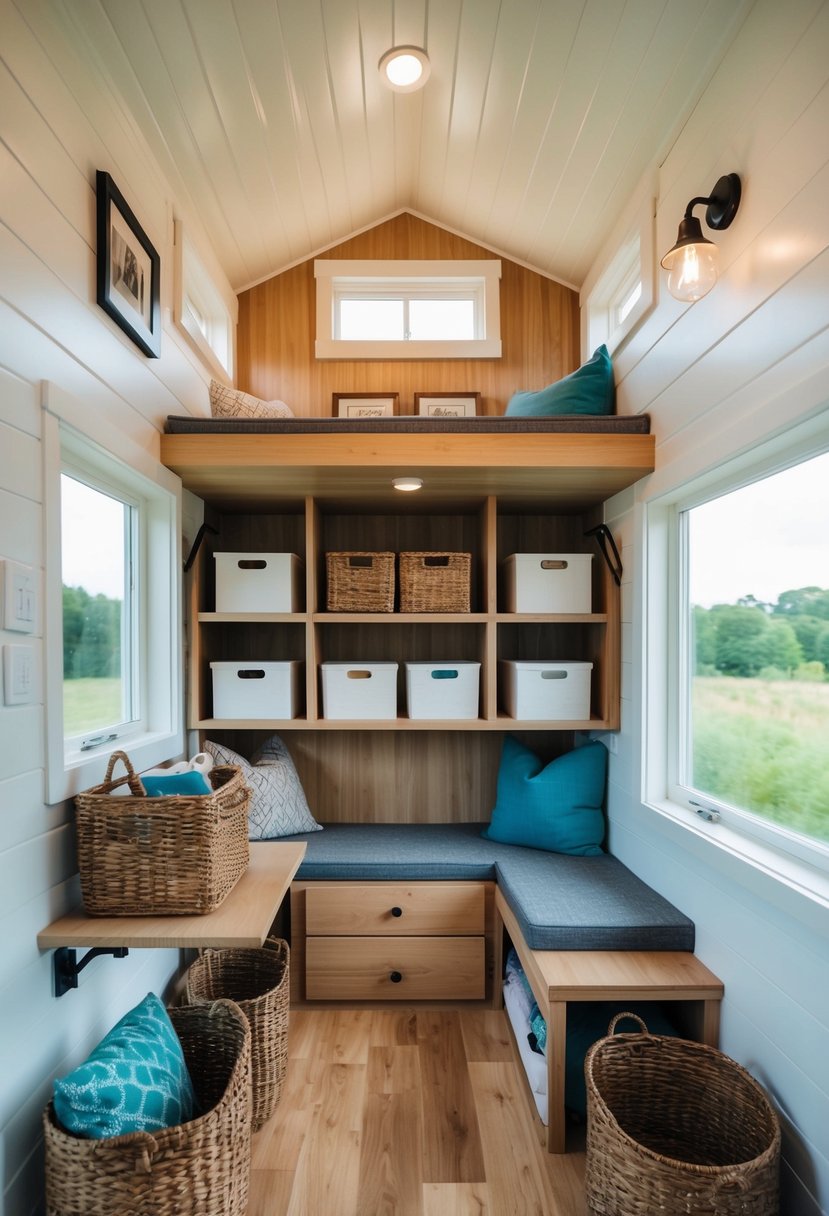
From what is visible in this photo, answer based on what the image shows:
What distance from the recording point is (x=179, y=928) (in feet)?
4.92

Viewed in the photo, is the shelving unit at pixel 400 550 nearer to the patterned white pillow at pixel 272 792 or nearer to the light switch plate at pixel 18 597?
the patterned white pillow at pixel 272 792

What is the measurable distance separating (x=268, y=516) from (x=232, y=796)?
1.50m

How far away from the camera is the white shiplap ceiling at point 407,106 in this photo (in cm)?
177

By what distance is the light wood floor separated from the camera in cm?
163

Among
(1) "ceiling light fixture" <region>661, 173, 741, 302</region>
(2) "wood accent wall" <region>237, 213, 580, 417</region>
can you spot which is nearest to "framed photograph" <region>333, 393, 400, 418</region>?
(2) "wood accent wall" <region>237, 213, 580, 417</region>

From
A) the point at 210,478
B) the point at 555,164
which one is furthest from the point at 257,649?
the point at 555,164

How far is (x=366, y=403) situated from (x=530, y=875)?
6.49 feet

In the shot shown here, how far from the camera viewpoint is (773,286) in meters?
1.48

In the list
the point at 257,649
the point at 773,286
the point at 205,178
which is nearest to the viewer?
the point at 773,286

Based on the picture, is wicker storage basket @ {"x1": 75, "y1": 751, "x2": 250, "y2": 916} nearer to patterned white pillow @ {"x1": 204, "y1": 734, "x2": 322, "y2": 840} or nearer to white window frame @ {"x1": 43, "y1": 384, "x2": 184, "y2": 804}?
white window frame @ {"x1": 43, "y1": 384, "x2": 184, "y2": 804}

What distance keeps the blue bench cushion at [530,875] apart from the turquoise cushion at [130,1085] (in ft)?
2.96

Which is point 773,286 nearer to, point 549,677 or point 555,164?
point 555,164

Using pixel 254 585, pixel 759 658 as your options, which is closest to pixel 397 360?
pixel 254 585

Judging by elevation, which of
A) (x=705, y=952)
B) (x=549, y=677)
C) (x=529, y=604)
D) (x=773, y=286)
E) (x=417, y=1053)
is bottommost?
(x=417, y=1053)
